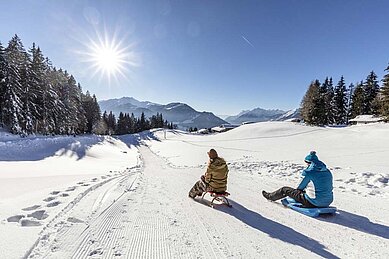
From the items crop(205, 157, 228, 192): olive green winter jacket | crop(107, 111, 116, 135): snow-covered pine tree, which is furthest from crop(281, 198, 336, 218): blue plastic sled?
crop(107, 111, 116, 135): snow-covered pine tree

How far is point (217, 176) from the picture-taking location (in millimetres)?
6512

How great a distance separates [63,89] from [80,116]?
836cm

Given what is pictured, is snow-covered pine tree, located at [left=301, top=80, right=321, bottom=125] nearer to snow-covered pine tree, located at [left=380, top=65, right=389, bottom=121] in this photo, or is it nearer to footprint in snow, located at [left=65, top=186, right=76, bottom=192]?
snow-covered pine tree, located at [left=380, top=65, right=389, bottom=121]

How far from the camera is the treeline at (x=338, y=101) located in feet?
159

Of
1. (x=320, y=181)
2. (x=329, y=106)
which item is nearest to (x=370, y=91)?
(x=329, y=106)

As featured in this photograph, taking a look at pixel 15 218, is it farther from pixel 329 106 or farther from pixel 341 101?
pixel 341 101

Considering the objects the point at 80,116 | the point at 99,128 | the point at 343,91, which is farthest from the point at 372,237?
the point at 99,128

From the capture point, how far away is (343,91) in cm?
5784

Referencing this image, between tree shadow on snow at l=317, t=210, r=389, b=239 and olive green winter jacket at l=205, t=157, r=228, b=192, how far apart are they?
2602 millimetres

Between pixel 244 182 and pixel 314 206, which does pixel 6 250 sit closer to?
pixel 314 206

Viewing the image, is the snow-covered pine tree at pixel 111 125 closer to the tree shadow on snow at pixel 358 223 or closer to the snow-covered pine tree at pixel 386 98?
the snow-covered pine tree at pixel 386 98

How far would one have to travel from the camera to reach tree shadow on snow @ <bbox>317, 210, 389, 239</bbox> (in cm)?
461

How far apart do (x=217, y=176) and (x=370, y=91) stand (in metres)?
62.2

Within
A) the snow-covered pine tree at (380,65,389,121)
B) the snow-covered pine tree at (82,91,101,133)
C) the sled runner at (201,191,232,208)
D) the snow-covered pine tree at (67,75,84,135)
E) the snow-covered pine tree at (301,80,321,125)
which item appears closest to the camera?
the sled runner at (201,191,232,208)
